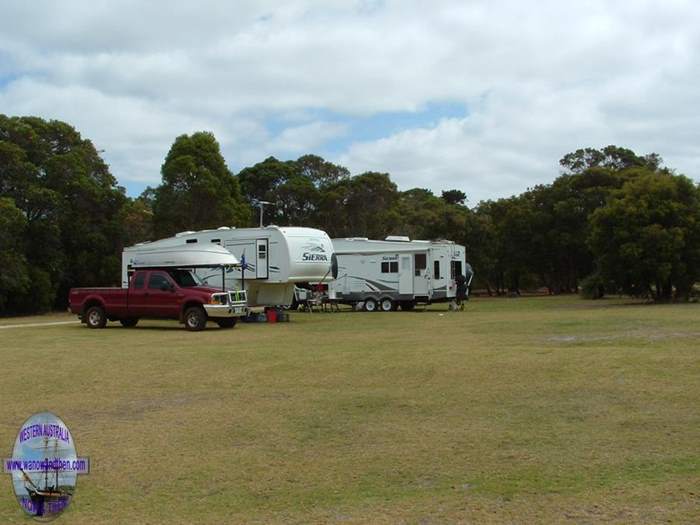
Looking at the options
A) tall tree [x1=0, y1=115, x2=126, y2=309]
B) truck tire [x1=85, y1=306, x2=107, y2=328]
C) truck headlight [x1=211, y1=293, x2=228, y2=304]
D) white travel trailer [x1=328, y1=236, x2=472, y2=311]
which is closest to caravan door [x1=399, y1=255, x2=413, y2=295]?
white travel trailer [x1=328, y1=236, x2=472, y2=311]

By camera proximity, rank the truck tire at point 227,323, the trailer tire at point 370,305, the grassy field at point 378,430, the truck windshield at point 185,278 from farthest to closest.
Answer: the trailer tire at point 370,305 → the truck tire at point 227,323 → the truck windshield at point 185,278 → the grassy field at point 378,430

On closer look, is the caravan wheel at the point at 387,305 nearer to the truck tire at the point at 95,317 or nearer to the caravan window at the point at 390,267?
the caravan window at the point at 390,267

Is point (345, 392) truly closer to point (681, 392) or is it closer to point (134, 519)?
point (681, 392)

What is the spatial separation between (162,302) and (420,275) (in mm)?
12600

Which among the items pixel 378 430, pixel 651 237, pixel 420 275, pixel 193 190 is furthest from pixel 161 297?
pixel 651 237

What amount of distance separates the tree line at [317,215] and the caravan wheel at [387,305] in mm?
9774

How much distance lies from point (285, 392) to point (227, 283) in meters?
14.2

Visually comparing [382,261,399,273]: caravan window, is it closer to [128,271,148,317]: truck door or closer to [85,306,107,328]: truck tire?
[128,271,148,317]: truck door

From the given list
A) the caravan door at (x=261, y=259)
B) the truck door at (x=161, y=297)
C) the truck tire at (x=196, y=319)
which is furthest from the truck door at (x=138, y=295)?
the caravan door at (x=261, y=259)

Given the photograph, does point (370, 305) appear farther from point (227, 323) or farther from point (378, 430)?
point (378, 430)

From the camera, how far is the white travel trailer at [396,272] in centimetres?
3103

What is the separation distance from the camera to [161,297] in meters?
21.9

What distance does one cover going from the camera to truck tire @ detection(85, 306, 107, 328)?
22.9m

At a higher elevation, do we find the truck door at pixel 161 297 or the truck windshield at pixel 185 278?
the truck windshield at pixel 185 278
